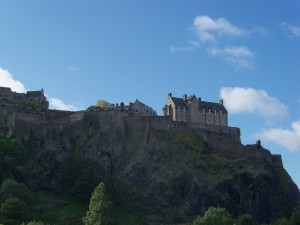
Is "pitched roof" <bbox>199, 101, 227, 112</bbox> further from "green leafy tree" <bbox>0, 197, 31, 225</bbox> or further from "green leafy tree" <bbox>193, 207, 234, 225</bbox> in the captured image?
"green leafy tree" <bbox>0, 197, 31, 225</bbox>

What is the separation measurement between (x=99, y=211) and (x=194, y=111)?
62460mm

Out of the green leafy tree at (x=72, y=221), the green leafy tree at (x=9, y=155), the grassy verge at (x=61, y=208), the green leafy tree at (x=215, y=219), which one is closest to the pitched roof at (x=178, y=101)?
the grassy verge at (x=61, y=208)

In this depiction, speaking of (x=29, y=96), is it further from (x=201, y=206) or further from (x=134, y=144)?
(x=201, y=206)

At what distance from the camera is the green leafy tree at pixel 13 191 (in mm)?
87938

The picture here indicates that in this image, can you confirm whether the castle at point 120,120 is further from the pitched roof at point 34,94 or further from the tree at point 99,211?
the tree at point 99,211

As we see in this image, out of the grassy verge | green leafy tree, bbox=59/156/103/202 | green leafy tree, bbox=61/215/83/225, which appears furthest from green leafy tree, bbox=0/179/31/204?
green leafy tree, bbox=61/215/83/225

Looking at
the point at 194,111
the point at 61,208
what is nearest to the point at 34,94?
the point at 194,111

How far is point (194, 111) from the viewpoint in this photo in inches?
5325

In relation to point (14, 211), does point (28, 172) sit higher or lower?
higher

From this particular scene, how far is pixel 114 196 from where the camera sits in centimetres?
10381

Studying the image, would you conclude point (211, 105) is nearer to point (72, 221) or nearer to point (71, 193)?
point (71, 193)

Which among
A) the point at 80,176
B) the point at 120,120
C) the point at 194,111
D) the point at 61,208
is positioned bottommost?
the point at 61,208

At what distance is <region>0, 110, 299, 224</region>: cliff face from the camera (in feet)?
355

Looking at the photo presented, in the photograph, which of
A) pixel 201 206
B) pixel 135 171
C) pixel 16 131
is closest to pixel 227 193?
pixel 201 206
